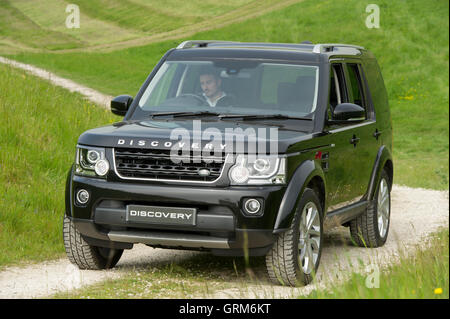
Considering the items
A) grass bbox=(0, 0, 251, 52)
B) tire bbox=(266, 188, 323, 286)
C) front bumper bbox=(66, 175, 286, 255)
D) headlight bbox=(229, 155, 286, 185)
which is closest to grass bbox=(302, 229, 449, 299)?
tire bbox=(266, 188, 323, 286)

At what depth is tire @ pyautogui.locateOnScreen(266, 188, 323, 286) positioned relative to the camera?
7.07 meters

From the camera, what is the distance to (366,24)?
40.4m

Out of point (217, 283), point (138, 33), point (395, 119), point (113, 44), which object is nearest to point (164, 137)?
point (217, 283)

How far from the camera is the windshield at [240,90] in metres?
8.16

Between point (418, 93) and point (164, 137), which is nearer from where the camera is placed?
point (164, 137)

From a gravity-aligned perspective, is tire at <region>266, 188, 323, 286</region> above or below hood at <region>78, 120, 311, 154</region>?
below

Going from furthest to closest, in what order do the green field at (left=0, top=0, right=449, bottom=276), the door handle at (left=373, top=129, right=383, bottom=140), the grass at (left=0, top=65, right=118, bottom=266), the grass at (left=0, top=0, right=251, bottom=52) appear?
1. the grass at (left=0, top=0, right=251, bottom=52)
2. the green field at (left=0, top=0, right=449, bottom=276)
3. the door handle at (left=373, top=129, right=383, bottom=140)
4. the grass at (left=0, top=65, right=118, bottom=266)

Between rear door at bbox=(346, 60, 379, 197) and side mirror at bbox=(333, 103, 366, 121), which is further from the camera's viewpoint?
rear door at bbox=(346, 60, 379, 197)

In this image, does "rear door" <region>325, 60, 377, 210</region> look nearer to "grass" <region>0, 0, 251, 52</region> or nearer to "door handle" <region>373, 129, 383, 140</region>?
"door handle" <region>373, 129, 383, 140</region>

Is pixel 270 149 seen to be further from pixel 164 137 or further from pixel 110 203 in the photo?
pixel 110 203

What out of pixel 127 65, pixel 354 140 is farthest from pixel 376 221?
pixel 127 65

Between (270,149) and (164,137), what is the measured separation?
853mm
